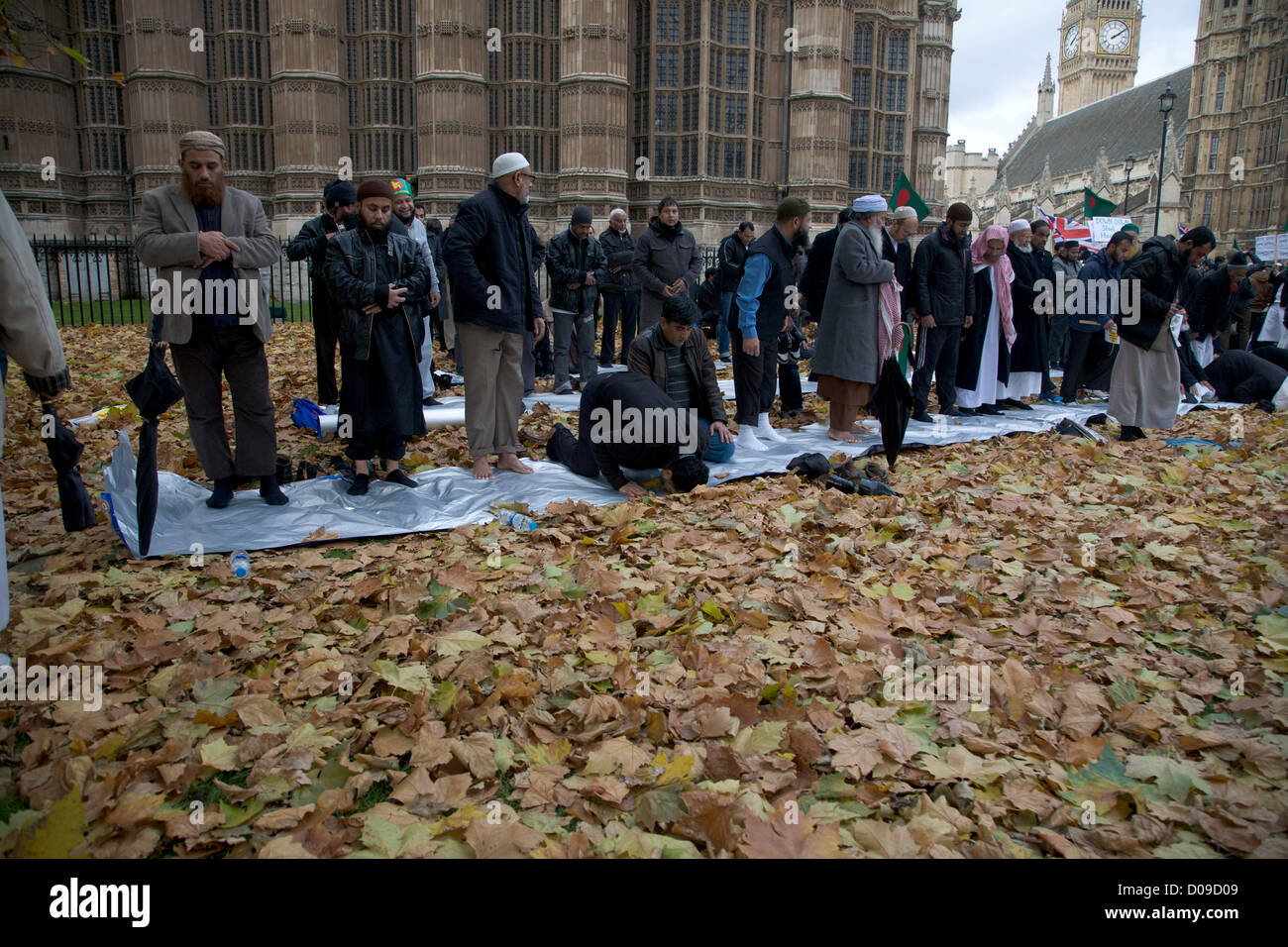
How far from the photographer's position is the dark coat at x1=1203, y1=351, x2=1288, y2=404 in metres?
10.8

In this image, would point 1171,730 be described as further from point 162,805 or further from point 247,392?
point 247,392

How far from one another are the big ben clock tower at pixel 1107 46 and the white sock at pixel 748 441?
126 metres

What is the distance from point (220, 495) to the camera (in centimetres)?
562

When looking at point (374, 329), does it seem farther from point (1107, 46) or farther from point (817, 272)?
point (1107, 46)

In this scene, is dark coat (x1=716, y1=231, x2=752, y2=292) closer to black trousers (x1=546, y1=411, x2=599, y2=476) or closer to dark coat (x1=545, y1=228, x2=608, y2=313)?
dark coat (x1=545, y1=228, x2=608, y2=313)

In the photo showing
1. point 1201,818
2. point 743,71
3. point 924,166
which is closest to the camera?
point 1201,818

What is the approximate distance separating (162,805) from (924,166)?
3472 cm

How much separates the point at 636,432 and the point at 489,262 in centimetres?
177

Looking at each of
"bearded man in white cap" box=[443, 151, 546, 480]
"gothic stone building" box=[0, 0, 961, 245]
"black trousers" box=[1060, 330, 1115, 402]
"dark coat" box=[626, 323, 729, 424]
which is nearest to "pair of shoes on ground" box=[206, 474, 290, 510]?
"bearded man in white cap" box=[443, 151, 546, 480]

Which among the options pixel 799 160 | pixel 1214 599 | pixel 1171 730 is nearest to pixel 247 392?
pixel 1171 730

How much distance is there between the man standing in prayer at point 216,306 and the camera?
504 centimetres

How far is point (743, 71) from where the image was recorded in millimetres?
27141

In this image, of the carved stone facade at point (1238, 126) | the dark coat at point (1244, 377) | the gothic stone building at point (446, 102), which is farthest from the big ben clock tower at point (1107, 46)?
the dark coat at point (1244, 377)

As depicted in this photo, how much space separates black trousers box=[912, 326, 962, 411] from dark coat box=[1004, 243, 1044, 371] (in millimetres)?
719
